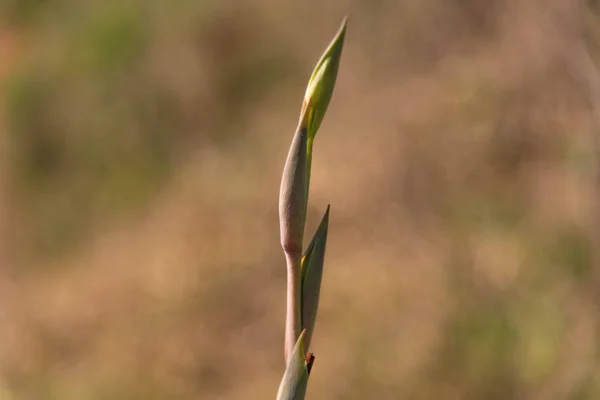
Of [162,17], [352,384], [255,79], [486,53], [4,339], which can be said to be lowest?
[352,384]

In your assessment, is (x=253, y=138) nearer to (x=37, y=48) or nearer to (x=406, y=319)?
(x=406, y=319)

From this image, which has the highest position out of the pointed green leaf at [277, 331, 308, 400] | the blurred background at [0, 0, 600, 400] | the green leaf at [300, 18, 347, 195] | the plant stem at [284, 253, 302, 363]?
the blurred background at [0, 0, 600, 400]

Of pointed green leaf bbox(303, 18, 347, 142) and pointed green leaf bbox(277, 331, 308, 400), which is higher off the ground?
pointed green leaf bbox(303, 18, 347, 142)

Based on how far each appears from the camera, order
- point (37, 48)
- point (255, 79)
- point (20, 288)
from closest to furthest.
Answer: point (20, 288)
point (255, 79)
point (37, 48)

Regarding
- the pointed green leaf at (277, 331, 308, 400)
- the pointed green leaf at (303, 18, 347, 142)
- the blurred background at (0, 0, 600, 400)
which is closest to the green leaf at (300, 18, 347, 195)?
the pointed green leaf at (303, 18, 347, 142)

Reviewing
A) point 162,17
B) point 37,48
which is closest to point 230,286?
point 162,17

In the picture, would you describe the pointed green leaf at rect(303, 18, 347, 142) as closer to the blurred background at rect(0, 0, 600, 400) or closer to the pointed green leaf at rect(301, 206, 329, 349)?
the pointed green leaf at rect(301, 206, 329, 349)
